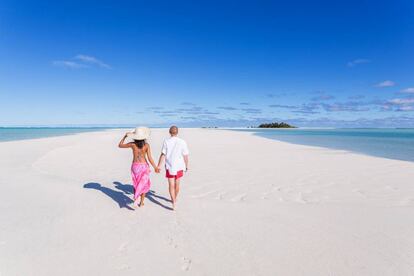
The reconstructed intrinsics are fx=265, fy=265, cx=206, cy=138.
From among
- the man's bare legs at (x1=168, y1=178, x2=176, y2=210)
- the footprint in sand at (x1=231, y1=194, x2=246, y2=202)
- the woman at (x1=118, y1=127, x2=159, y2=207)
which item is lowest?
the footprint in sand at (x1=231, y1=194, x2=246, y2=202)

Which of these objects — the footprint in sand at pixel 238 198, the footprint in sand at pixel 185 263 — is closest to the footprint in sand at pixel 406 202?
the footprint in sand at pixel 238 198

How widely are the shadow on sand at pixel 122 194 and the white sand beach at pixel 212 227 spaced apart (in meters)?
0.03

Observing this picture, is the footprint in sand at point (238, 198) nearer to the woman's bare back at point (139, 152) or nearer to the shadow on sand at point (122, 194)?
the shadow on sand at point (122, 194)

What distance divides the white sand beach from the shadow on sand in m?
0.03

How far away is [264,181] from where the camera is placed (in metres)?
8.98

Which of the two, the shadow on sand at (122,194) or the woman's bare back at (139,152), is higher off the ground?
the woman's bare back at (139,152)

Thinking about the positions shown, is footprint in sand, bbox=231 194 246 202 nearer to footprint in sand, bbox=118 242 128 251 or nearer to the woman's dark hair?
the woman's dark hair

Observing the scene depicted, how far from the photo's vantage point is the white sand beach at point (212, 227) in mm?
3746

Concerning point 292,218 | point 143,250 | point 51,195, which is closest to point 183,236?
point 143,250

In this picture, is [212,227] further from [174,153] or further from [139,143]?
[139,143]

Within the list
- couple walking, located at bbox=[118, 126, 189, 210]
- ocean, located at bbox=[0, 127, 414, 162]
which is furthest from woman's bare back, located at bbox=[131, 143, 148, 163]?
ocean, located at bbox=[0, 127, 414, 162]

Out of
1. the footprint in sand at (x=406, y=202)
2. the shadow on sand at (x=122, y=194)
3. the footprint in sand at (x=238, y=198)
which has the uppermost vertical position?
the footprint in sand at (x=406, y=202)

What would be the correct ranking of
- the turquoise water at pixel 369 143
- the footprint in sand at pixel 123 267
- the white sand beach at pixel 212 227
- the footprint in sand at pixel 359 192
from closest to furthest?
1. the footprint in sand at pixel 123 267
2. the white sand beach at pixel 212 227
3. the footprint in sand at pixel 359 192
4. the turquoise water at pixel 369 143

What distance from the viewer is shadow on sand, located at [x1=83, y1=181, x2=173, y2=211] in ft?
21.5
